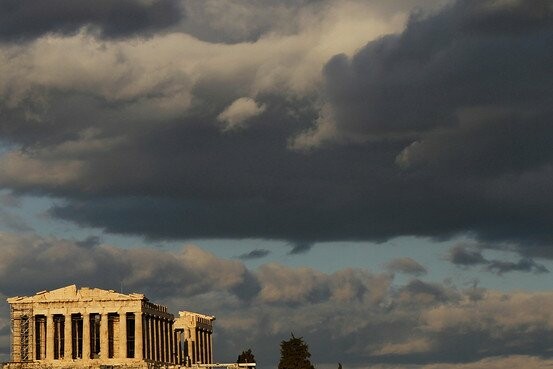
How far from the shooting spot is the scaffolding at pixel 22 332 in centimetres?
19200

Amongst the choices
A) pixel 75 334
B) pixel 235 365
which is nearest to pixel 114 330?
pixel 75 334

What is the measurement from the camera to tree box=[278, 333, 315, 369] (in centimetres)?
19512

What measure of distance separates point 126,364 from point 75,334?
1091 centimetres

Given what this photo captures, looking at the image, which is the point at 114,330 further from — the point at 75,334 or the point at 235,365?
the point at 235,365

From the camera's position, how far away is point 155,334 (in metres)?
199

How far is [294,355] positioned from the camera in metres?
196

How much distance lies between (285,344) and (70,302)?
99.7ft

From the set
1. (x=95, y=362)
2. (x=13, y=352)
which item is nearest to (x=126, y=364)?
(x=95, y=362)

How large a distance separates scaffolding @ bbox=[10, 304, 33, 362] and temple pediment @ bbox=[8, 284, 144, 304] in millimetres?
1069

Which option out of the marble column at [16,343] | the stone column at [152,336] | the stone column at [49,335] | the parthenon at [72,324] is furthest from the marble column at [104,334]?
the marble column at [16,343]

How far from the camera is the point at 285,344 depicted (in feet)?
652

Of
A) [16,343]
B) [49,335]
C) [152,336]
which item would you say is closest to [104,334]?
[49,335]

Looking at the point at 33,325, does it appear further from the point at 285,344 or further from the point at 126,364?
the point at 285,344

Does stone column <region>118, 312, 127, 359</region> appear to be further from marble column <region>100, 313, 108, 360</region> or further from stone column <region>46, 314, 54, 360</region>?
stone column <region>46, 314, 54, 360</region>
